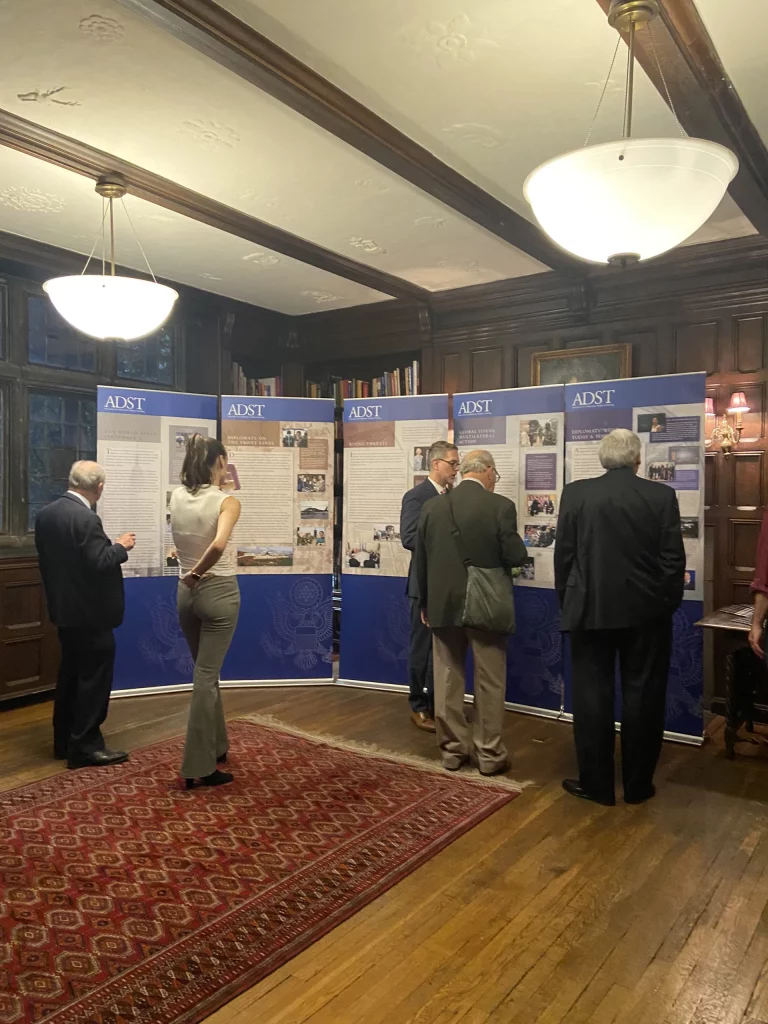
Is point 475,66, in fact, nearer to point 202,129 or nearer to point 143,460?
point 202,129

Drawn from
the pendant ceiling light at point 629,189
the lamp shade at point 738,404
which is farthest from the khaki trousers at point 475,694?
the lamp shade at point 738,404

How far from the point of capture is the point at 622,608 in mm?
3373

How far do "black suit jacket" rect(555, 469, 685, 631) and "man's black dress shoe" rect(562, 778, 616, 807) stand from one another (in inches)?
30.7

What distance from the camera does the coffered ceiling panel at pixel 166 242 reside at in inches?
161

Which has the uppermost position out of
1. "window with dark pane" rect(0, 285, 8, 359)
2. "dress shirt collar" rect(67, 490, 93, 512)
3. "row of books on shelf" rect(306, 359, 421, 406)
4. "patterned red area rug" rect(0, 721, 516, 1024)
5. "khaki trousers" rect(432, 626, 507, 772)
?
"window with dark pane" rect(0, 285, 8, 359)

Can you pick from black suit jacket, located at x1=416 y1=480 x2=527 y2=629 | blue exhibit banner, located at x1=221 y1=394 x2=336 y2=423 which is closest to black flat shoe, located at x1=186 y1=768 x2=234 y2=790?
black suit jacket, located at x1=416 y1=480 x2=527 y2=629

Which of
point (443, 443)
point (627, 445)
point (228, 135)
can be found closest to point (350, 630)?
point (443, 443)

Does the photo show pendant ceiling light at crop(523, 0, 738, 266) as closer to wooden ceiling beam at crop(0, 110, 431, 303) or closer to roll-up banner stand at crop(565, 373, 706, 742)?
roll-up banner stand at crop(565, 373, 706, 742)

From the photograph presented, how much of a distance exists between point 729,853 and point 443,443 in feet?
8.72

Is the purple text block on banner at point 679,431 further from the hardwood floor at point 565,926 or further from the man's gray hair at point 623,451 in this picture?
the hardwood floor at point 565,926

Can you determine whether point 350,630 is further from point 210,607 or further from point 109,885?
point 109,885

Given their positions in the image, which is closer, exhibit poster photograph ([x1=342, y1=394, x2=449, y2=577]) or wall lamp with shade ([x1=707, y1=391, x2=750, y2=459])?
wall lamp with shade ([x1=707, y1=391, x2=750, y2=459])

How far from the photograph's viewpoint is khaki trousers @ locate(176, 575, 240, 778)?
136 inches

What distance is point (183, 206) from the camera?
4.23m
